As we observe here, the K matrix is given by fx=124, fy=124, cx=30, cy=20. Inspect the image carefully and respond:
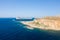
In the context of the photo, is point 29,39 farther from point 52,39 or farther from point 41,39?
point 52,39

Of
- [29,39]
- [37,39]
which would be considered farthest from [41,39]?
[29,39]

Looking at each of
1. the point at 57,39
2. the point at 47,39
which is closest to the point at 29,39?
the point at 47,39

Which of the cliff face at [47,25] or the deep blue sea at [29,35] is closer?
the deep blue sea at [29,35]

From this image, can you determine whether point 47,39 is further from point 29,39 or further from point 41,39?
point 29,39

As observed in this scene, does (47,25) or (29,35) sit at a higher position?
(29,35)

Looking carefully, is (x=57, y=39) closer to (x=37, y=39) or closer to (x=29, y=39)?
(x=37, y=39)

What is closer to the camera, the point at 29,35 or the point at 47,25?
the point at 29,35

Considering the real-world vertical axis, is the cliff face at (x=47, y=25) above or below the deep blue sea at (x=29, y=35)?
below
